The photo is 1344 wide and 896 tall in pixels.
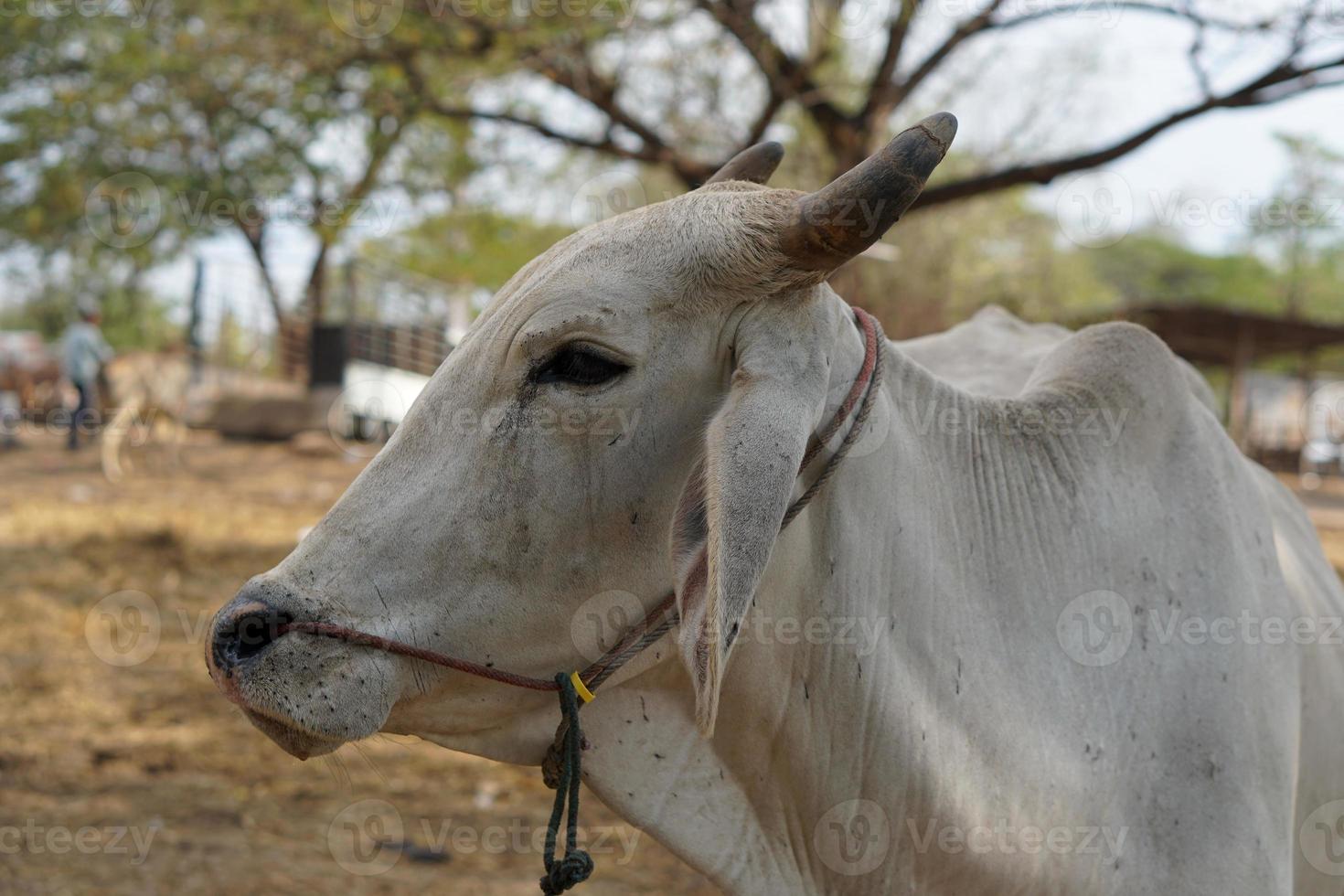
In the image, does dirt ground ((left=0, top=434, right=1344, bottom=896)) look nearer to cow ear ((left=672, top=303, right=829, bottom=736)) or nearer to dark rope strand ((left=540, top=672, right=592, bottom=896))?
dark rope strand ((left=540, top=672, right=592, bottom=896))

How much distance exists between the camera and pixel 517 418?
2.03 m

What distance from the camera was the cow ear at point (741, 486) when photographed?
1836 mm

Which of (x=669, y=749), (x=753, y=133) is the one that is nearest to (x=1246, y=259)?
(x=753, y=133)

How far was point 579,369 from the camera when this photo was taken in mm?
2041

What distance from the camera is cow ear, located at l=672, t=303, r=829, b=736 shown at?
1836mm

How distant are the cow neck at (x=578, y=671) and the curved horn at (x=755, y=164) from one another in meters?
0.71

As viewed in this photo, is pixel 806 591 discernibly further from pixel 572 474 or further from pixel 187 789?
pixel 187 789

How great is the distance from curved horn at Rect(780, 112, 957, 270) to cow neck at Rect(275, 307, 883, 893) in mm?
328

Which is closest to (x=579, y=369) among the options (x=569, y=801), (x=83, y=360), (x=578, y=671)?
(x=578, y=671)
